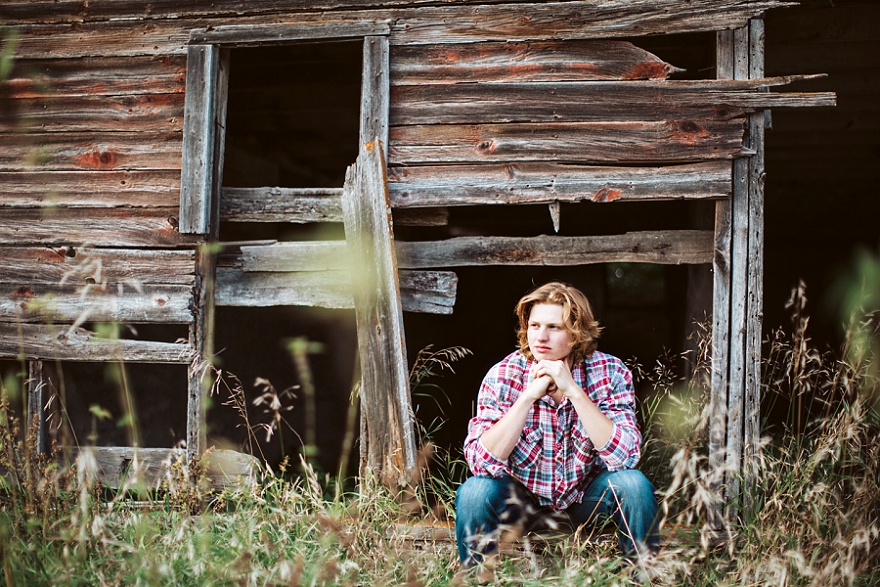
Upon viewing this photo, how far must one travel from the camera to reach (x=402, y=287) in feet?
13.1

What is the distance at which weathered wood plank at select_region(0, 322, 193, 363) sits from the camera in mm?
4152

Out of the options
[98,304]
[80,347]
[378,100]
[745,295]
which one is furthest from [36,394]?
[745,295]

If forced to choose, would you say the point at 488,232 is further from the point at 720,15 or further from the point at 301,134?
the point at 720,15

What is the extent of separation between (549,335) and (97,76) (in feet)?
10.1

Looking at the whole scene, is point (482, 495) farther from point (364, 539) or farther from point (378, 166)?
point (378, 166)

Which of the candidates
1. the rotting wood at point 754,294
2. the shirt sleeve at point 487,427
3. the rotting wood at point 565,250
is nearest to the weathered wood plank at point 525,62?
the rotting wood at point 754,294

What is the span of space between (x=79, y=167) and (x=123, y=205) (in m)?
0.37

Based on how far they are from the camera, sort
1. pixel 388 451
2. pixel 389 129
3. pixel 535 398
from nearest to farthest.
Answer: pixel 535 398 → pixel 388 451 → pixel 389 129

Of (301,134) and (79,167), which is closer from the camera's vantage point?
(79,167)

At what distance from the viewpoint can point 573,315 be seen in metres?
3.15

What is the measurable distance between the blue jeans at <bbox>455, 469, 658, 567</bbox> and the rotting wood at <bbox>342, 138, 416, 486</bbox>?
743mm

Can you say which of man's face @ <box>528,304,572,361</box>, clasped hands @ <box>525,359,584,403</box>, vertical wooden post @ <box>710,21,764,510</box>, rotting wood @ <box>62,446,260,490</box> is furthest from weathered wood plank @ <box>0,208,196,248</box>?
vertical wooden post @ <box>710,21,764,510</box>

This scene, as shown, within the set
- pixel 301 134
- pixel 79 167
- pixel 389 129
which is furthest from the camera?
pixel 301 134

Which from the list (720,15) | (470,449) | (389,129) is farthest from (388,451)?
(720,15)
